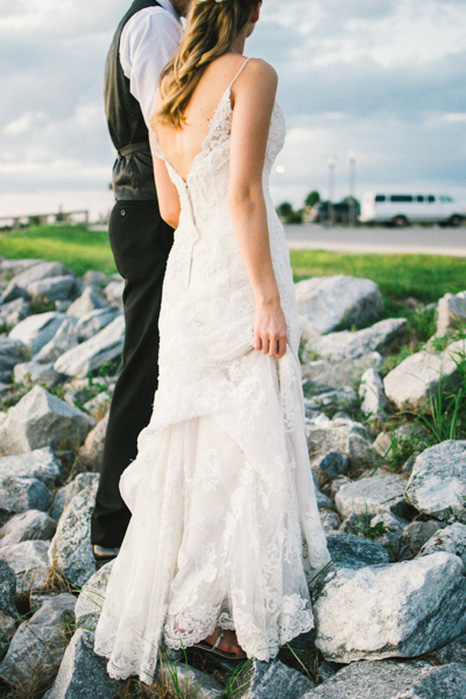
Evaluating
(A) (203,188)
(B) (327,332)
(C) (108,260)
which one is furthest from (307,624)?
(C) (108,260)

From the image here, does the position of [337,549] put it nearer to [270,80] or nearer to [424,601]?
[424,601]

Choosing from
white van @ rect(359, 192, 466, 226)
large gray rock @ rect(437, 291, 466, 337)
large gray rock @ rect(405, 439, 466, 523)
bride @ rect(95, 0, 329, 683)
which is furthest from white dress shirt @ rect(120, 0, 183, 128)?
white van @ rect(359, 192, 466, 226)

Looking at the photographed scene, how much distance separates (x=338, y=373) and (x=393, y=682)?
3.63m

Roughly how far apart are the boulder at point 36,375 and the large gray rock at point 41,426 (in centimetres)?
159

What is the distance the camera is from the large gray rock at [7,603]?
2.71 m

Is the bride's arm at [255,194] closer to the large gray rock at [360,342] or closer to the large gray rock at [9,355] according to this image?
the large gray rock at [360,342]

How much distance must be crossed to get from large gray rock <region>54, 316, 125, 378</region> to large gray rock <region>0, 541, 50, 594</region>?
341 cm

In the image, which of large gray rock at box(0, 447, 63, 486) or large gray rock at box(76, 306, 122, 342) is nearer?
large gray rock at box(0, 447, 63, 486)

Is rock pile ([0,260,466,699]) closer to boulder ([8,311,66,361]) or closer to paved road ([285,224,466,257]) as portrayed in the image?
boulder ([8,311,66,361])

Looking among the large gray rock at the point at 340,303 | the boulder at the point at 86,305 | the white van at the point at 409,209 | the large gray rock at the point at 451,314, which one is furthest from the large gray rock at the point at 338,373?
the white van at the point at 409,209

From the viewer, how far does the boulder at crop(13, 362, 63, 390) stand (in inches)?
265

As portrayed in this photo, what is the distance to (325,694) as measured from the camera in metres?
2.02

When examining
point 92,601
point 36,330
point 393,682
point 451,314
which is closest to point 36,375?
point 36,330

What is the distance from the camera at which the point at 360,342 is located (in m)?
6.02
